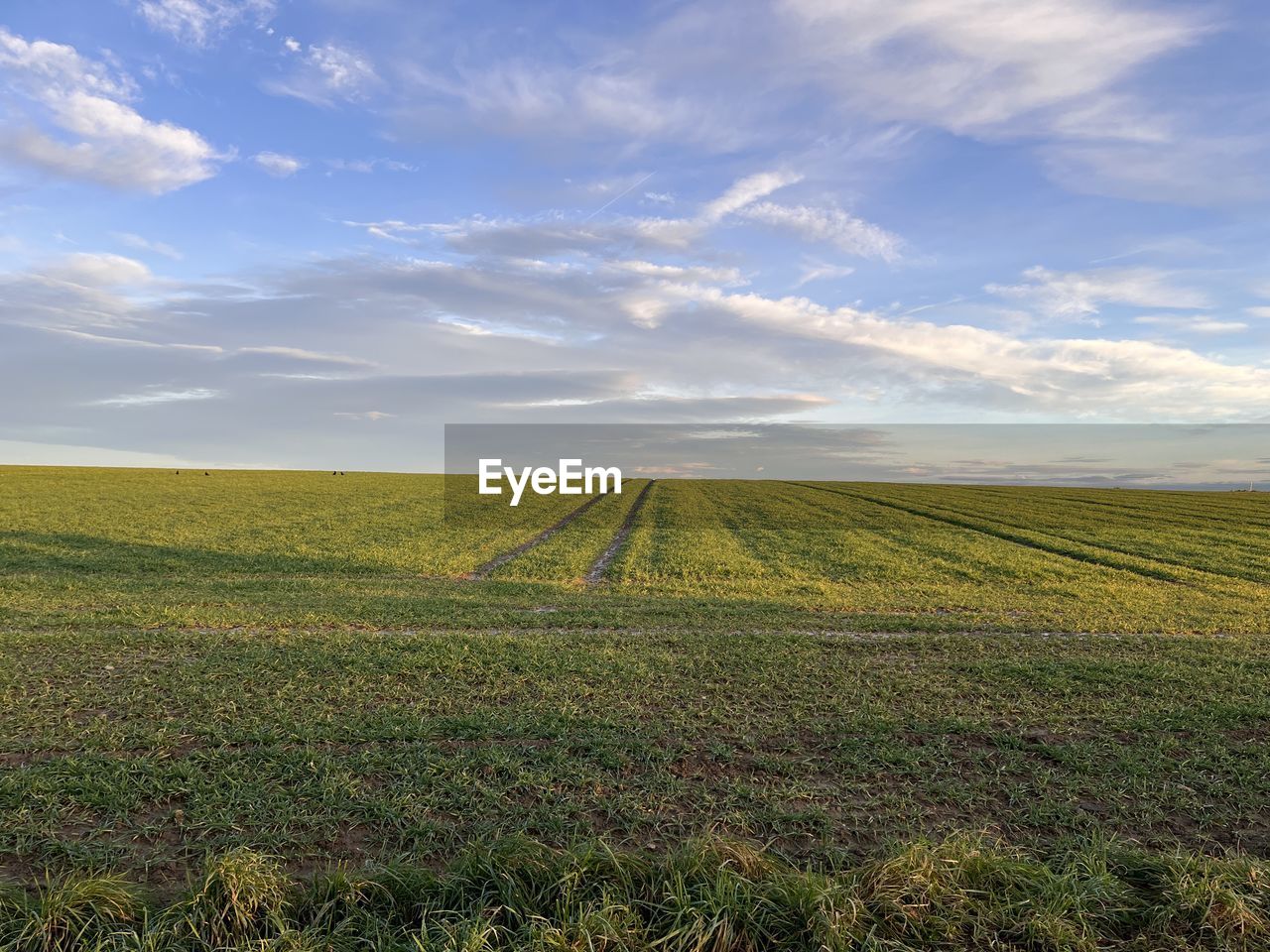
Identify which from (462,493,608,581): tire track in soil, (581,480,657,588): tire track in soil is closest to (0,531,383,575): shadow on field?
(462,493,608,581): tire track in soil

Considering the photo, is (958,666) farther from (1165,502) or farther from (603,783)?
(1165,502)

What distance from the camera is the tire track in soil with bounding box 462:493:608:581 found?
2464 centimetres

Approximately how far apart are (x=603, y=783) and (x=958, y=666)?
739 centimetres

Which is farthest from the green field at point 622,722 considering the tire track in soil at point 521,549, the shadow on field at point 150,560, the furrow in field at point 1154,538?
the furrow in field at point 1154,538

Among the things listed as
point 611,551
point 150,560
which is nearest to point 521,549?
point 611,551

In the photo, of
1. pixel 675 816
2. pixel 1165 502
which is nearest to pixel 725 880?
pixel 675 816

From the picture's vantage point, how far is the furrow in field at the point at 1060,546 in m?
27.2

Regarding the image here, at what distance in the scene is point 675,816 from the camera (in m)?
5.98

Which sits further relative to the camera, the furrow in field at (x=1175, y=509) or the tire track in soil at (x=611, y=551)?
the furrow in field at (x=1175, y=509)

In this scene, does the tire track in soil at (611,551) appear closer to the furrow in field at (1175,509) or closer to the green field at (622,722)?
the green field at (622,722)

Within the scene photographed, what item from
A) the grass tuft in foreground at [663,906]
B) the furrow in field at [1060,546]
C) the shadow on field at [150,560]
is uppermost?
the grass tuft in foreground at [663,906]

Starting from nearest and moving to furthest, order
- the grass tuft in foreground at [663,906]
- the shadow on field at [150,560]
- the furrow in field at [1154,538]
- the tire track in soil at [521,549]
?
the grass tuft in foreground at [663,906] < the shadow on field at [150,560] < the tire track in soil at [521,549] < the furrow in field at [1154,538]

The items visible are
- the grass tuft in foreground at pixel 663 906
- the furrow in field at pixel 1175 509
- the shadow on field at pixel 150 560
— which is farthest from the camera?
the furrow in field at pixel 1175 509

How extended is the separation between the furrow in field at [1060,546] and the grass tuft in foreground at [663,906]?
84.3 ft
